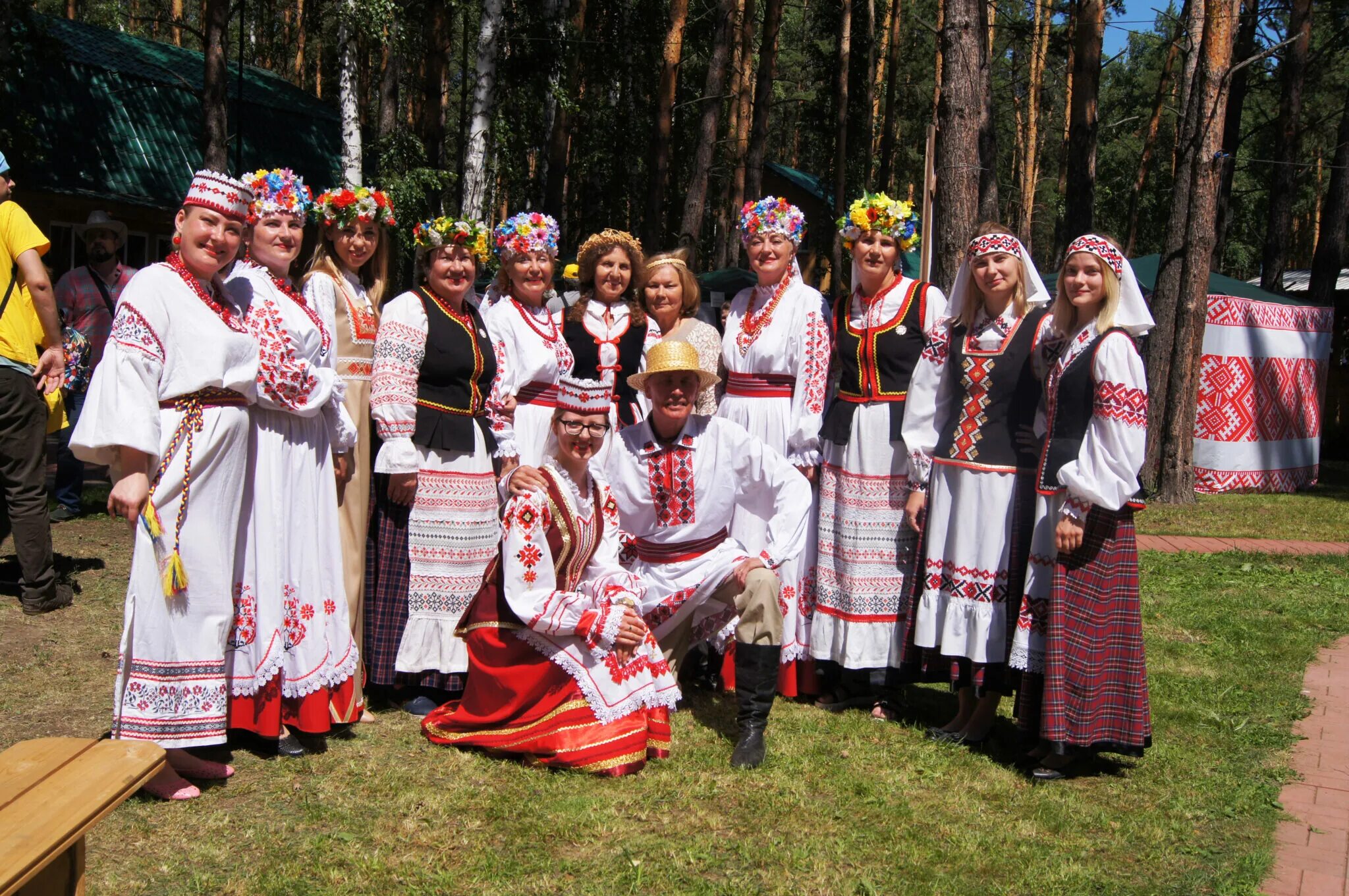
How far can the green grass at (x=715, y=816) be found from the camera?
128 inches

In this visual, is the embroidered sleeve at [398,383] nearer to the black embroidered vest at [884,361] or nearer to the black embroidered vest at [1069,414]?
the black embroidered vest at [884,361]

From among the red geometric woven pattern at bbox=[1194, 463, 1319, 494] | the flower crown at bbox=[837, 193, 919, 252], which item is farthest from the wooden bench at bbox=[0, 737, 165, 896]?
the red geometric woven pattern at bbox=[1194, 463, 1319, 494]

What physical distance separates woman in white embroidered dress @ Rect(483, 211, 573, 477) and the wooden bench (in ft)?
8.59

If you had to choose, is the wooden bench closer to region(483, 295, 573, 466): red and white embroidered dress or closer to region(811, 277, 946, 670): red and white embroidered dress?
region(483, 295, 573, 466): red and white embroidered dress

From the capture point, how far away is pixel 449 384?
4.67m

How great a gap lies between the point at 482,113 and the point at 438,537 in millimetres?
6629

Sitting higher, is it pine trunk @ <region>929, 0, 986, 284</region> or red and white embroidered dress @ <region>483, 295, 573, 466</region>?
pine trunk @ <region>929, 0, 986, 284</region>

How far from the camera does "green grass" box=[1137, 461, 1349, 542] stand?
32.9 ft

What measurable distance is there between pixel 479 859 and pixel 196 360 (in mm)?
1715

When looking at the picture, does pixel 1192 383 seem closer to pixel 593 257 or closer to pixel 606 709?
pixel 593 257

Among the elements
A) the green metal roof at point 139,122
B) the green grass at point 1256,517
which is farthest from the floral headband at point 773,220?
the green metal roof at point 139,122

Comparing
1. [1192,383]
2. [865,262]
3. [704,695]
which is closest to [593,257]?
[865,262]

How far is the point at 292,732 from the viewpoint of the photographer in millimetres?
4137

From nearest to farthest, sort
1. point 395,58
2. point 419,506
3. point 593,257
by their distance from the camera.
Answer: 1. point 419,506
2. point 593,257
3. point 395,58
